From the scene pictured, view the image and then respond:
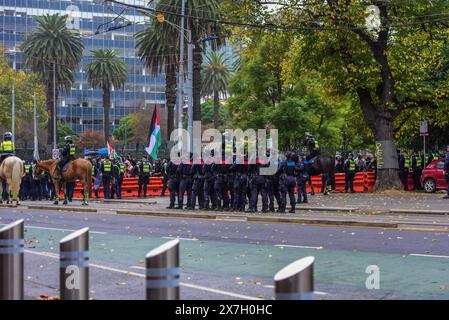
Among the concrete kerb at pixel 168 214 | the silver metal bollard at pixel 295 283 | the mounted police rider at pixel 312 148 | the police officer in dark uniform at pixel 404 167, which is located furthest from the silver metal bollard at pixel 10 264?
the police officer in dark uniform at pixel 404 167

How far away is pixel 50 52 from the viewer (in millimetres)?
65125

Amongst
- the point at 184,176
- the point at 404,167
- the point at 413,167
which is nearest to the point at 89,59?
the point at 404,167

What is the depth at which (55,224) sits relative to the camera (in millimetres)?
19078

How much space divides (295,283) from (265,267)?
6547mm

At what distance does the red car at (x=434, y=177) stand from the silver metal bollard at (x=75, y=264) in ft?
88.5

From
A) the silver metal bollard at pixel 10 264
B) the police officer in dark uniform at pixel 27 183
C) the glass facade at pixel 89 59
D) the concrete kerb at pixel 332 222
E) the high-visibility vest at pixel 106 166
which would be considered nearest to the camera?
the silver metal bollard at pixel 10 264

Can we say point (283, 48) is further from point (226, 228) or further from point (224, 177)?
point (226, 228)

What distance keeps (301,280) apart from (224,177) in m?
19.9

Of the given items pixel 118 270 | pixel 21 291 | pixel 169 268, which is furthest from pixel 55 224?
pixel 169 268

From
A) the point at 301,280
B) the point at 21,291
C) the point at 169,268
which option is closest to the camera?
the point at 301,280

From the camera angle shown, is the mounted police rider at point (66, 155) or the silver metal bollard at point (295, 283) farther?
the mounted police rider at point (66, 155)

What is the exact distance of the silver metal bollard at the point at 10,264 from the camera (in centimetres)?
686

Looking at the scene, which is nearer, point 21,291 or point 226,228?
point 21,291

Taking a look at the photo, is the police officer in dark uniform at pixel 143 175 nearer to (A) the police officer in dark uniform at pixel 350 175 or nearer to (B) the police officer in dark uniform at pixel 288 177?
(A) the police officer in dark uniform at pixel 350 175
